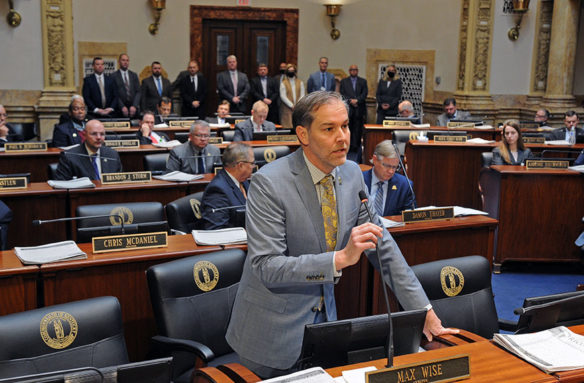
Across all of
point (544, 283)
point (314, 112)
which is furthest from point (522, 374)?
point (544, 283)

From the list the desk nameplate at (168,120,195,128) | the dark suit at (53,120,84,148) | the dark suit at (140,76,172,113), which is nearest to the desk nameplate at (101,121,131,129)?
the desk nameplate at (168,120,195,128)

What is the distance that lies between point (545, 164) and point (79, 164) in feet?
12.8

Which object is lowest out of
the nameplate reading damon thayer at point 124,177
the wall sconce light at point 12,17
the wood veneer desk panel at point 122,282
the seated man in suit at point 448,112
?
the wood veneer desk panel at point 122,282

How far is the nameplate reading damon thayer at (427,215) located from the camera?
12.9ft

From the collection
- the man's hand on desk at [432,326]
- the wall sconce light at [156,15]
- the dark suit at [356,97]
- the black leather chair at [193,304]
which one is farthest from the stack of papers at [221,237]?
the wall sconce light at [156,15]

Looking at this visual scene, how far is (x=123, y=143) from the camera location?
6.73m

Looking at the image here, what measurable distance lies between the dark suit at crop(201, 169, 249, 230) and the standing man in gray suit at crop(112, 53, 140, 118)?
239 inches

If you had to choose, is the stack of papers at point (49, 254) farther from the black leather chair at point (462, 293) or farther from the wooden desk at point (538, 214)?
the wooden desk at point (538, 214)

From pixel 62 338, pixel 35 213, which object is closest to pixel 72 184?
pixel 35 213

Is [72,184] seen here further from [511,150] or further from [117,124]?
[511,150]

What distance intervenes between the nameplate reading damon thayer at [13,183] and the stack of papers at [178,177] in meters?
1.01

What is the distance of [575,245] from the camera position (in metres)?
5.70

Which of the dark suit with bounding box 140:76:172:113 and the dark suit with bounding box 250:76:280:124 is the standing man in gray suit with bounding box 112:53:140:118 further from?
the dark suit with bounding box 250:76:280:124

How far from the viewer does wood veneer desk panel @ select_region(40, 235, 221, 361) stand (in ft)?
10.2
